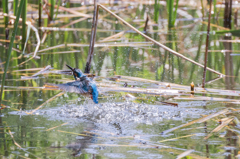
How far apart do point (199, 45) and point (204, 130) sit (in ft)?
8.15

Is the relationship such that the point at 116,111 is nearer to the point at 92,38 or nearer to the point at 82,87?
the point at 82,87

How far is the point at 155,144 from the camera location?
172 cm

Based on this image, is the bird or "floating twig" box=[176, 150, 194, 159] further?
the bird

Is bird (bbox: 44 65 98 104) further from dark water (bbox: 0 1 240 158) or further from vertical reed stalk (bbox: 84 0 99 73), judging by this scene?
vertical reed stalk (bbox: 84 0 99 73)

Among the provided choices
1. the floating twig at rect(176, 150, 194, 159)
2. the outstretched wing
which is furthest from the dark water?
the outstretched wing

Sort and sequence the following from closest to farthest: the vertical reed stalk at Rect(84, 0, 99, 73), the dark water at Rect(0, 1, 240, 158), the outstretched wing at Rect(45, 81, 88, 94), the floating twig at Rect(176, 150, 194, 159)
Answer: the floating twig at Rect(176, 150, 194, 159) < the dark water at Rect(0, 1, 240, 158) < the outstretched wing at Rect(45, 81, 88, 94) < the vertical reed stalk at Rect(84, 0, 99, 73)

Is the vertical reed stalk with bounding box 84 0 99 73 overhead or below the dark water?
overhead

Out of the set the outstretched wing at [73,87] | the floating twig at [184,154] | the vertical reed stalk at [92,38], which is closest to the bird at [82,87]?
the outstretched wing at [73,87]

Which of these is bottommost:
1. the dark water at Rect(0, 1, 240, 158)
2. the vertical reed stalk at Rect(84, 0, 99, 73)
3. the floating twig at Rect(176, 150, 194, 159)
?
the floating twig at Rect(176, 150, 194, 159)

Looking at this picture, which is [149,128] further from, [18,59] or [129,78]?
[18,59]

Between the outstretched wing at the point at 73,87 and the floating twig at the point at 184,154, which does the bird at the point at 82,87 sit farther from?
the floating twig at the point at 184,154

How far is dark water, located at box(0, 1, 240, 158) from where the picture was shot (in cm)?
167

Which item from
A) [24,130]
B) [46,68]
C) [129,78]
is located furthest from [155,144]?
[46,68]

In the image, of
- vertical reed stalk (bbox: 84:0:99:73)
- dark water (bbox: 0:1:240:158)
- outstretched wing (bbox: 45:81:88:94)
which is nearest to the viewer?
dark water (bbox: 0:1:240:158)
